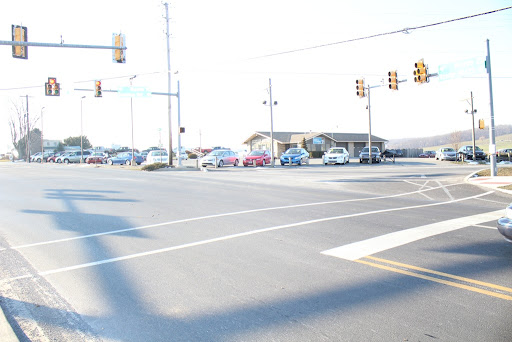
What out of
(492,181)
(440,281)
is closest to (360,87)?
(492,181)

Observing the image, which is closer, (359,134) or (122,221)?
(122,221)

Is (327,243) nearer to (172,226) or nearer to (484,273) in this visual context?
(484,273)

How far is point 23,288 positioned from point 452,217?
8999 millimetres

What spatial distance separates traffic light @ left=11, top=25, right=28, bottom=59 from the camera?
14.5 meters

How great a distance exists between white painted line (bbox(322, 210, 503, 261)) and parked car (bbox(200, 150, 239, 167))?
27.4 metres

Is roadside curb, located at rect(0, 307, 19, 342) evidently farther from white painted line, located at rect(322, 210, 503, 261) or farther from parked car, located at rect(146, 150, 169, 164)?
parked car, located at rect(146, 150, 169, 164)

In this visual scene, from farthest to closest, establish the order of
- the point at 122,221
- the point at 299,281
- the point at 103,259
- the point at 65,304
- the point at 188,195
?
the point at 188,195 → the point at 122,221 → the point at 103,259 → the point at 299,281 → the point at 65,304

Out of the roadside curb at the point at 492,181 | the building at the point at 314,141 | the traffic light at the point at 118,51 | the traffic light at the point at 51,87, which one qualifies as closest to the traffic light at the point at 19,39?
the traffic light at the point at 118,51

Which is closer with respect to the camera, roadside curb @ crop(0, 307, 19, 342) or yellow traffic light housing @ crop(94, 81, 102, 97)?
roadside curb @ crop(0, 307, 19, 342)

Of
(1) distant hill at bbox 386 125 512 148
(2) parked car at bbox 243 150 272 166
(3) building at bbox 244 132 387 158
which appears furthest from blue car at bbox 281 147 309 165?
(1) distant hill at bbox 386 125 512 148

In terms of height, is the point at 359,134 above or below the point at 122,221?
above

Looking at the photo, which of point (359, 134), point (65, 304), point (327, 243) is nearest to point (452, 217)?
point (327, 243)

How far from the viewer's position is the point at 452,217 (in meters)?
9.45

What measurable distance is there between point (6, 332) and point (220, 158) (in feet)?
106
